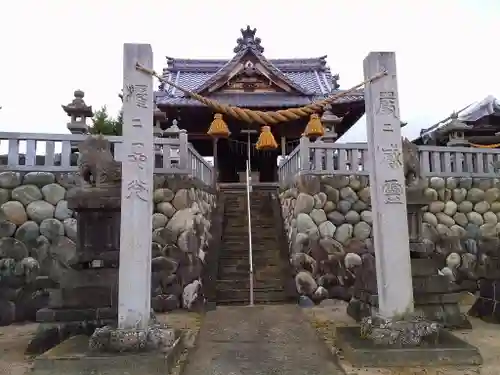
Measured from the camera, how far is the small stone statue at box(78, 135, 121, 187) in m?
5.64

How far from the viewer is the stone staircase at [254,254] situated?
8.23 meters

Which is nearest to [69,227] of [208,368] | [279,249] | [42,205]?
[42,205]

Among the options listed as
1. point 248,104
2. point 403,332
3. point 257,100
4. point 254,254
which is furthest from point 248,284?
point 257,100

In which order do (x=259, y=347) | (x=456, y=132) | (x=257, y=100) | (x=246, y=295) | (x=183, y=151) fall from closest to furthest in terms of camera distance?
(x=259, y=347) < (x=246, y=295) < (x=183, y=151) < (x=456, y=132) < (x=257, y=100)

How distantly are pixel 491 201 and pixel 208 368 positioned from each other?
920 cm

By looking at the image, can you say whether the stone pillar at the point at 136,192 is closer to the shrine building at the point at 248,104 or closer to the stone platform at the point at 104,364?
the stone platform at the point at 104,364

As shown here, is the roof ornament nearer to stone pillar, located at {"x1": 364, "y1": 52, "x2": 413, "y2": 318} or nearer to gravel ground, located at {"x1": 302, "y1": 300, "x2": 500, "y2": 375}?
gravel ground, located at {"x1": 302, "y1": 300, "x2": 500, "y2": 375}

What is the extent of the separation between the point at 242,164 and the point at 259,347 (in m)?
13.8

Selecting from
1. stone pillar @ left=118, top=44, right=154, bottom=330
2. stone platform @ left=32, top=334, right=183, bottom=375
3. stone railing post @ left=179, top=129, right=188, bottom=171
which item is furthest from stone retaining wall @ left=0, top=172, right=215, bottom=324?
stone platform @ left=32, top=334, right=183, bottom=375

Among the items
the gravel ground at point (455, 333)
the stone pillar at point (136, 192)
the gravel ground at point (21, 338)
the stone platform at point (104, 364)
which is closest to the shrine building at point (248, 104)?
the gravel ground at point (455, 333)

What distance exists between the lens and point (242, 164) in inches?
724

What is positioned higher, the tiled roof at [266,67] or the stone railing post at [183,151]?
the tiled roof at [266,67]

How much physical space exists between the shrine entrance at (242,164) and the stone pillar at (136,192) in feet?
41.0

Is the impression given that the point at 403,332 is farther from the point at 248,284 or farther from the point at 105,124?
the point at 105,124
